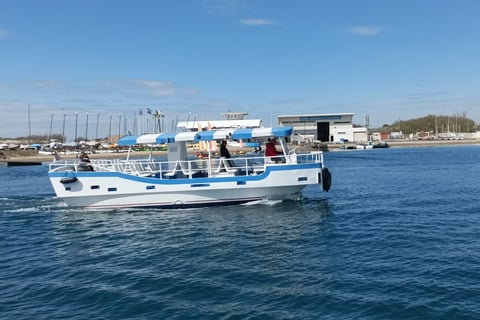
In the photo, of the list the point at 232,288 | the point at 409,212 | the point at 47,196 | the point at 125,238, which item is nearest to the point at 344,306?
the point at 232,288

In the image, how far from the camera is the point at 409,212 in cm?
2252

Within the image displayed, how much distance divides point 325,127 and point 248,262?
418 ft

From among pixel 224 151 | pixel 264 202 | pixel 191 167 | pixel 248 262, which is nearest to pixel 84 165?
pixel 191 167

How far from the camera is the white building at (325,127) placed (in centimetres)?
13312

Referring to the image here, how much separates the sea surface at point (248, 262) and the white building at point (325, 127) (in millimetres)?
108434

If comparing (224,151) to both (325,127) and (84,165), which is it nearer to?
(84,165)

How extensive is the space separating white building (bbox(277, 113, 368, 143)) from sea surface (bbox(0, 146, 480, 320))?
10843cm

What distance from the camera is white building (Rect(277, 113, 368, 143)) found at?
133125 millimetres

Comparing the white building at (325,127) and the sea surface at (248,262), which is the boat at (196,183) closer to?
the sea surface at (248,262)

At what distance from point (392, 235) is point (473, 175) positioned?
27240mm

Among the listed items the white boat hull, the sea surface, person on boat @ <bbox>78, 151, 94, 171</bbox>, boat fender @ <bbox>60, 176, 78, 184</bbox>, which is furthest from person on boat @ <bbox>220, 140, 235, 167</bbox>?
boat fender @ <bbox>60, 176, 78, 184</bbox>

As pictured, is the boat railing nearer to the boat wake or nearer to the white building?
the boat wake

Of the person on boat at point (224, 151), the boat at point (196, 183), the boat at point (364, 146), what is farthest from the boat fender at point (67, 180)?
the boat at point (364, 146)

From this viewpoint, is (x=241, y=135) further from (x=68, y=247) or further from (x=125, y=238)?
(x=68, y=247)
